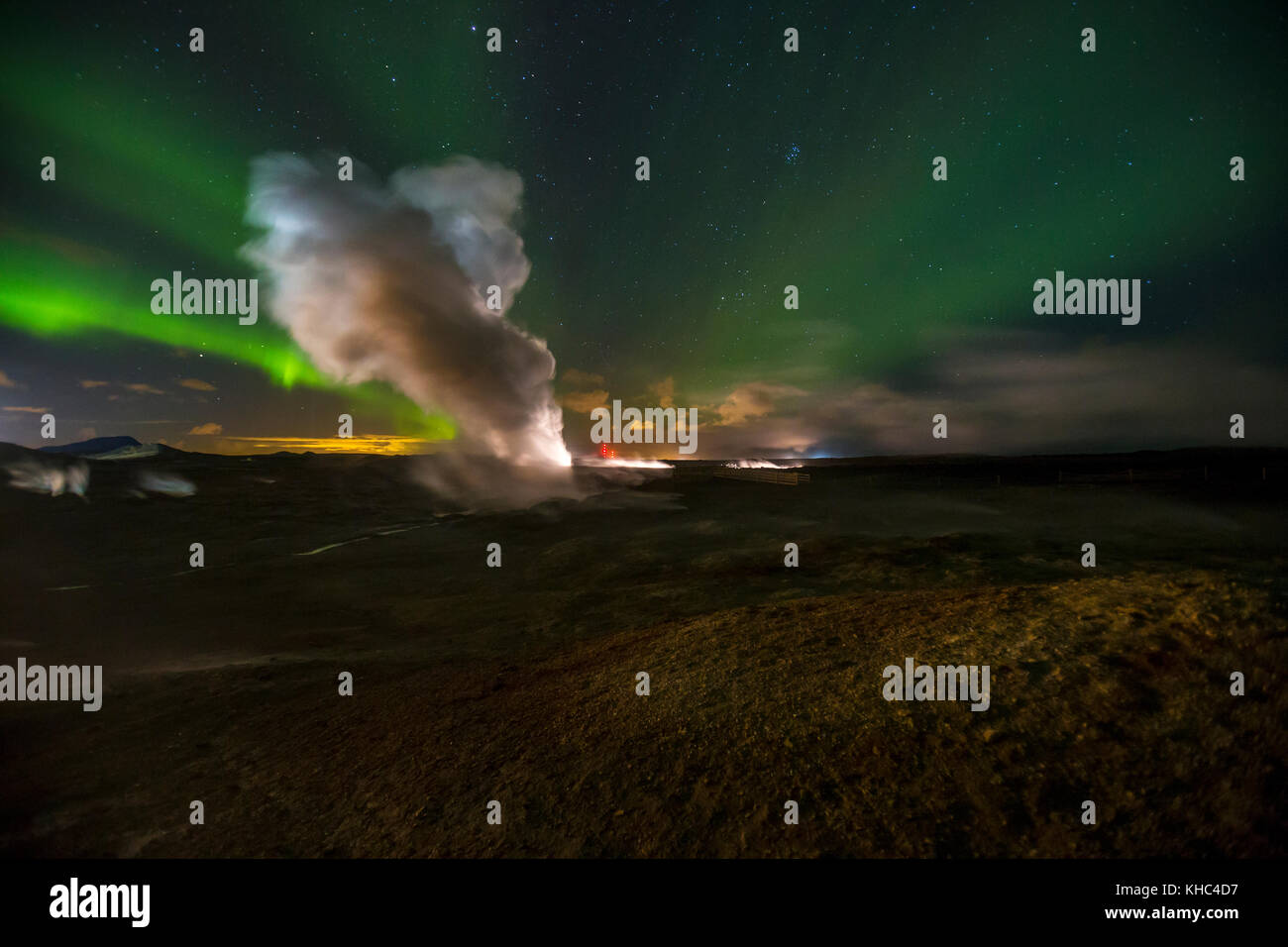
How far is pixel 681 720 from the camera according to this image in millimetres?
6227

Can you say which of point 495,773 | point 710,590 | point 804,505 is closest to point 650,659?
point 495,773

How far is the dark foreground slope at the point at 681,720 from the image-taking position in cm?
445

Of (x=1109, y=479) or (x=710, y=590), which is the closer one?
(x=710, y=590)

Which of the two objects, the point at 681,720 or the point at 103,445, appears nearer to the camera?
the point at 681,720

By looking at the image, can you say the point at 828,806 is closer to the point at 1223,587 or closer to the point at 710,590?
the point at 1223,587

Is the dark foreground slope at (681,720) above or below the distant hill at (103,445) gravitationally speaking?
below

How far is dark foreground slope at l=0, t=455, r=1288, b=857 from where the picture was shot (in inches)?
175

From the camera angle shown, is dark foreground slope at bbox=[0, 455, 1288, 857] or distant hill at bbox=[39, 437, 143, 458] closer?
dark foreground slope at bbox=[0, 455, 1288, 857]

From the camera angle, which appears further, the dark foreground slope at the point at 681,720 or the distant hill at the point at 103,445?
the distant hill at the point at 103,445

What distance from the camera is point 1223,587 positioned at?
24.5 ft

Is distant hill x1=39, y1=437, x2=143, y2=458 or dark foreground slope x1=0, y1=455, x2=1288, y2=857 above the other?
distant hill x1=39, y1=437, x2=143, y2=458
